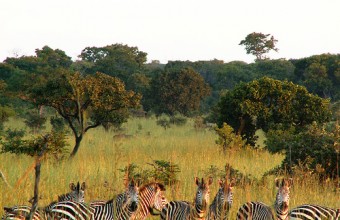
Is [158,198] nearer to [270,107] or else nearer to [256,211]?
[256,211]

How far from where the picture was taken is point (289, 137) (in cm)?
1606

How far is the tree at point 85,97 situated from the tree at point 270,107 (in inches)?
137

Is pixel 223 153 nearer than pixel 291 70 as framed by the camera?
Yes

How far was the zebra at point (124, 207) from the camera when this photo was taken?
6.51 meters

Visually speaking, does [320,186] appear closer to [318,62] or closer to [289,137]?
[289,137]

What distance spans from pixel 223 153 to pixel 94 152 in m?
3.98

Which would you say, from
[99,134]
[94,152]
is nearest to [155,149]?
[94,152]

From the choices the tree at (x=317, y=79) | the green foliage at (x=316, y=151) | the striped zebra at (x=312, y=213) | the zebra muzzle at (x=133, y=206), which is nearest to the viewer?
the zebra muzzle at (x=133, y=206)

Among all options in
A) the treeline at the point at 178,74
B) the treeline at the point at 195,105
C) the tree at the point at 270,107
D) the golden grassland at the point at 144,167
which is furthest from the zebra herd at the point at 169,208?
the treeline at the point at 178,74

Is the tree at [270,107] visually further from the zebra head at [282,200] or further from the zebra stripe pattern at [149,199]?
the zebra head at [282,200]

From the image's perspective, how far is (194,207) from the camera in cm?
654

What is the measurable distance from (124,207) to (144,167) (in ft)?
29.4

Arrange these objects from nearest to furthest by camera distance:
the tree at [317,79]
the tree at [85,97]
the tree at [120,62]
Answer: the tree at [85,97], the tree at [317,79], the tree at [120,62]

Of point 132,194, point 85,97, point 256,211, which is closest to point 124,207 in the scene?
point 132,194
